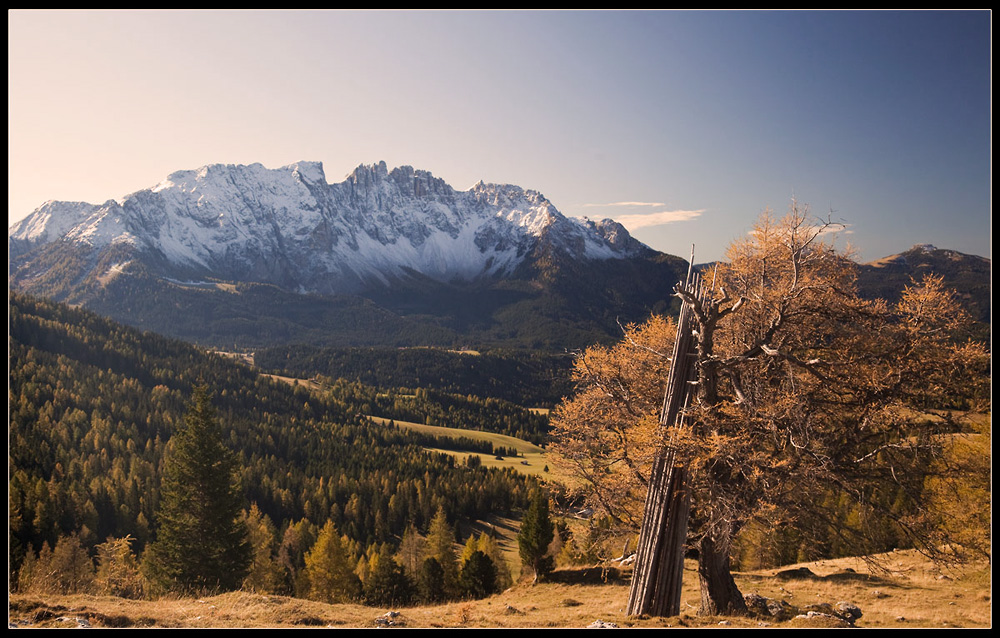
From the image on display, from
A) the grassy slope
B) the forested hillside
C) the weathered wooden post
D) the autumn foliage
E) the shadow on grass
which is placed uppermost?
the autumn foliage

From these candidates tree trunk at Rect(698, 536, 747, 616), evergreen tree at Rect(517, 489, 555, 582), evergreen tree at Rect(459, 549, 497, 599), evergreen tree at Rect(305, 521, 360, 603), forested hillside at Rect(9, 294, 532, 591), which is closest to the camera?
tree trunk at Rect(698, 536, 747, 616)

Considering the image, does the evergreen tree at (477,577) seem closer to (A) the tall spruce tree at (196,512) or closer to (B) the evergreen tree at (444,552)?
(B) the evergreen tree at (444,552)

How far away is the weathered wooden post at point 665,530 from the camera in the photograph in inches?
540

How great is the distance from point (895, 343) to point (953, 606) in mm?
10794

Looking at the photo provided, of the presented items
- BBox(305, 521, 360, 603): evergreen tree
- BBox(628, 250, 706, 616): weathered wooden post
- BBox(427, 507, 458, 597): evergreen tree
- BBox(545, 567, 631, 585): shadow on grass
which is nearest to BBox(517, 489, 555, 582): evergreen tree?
BBox(427, 507, 458, 597): evergreen tree

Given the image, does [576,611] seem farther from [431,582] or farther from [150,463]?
[150,463]

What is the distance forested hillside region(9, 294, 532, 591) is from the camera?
84125 millimetres

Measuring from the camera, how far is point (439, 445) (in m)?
198

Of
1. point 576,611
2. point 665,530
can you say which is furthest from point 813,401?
point 576,611

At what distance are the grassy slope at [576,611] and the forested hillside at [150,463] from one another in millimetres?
53529

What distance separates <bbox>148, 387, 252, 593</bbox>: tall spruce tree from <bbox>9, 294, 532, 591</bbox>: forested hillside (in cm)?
2800

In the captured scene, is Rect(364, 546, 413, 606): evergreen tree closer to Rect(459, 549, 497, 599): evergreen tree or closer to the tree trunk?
Rect(459, 549, 497, 599): evergreen tree

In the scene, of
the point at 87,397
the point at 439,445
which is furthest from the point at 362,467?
the point at 87,397

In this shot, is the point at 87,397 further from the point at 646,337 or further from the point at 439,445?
the point at 646,337
